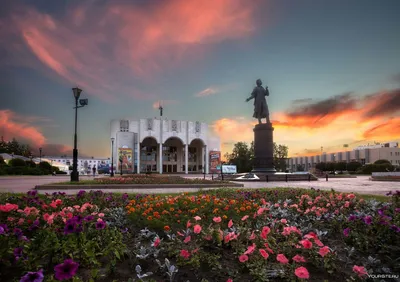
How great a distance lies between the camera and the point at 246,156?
3135 inches

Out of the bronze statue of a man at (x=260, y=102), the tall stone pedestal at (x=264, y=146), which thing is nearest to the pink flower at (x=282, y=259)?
the tall stone pedestal at (x=264, y=146)

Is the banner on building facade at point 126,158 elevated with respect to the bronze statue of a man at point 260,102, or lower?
lower

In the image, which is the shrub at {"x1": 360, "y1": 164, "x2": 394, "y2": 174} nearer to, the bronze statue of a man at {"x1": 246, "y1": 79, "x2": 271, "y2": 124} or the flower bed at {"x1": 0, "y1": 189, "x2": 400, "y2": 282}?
the bronze statue of a man at {"x1": 246, "y1": 79, "x2": 271, "y2": 124}

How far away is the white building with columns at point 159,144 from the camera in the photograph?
74.8 m

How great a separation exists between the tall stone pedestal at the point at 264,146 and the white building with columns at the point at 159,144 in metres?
46.2

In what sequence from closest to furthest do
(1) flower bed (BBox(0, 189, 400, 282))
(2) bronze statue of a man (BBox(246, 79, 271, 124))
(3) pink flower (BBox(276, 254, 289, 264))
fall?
1. (3) pink flower (BBox(276, 254, 289, 264))
2. (1) flower bed (BBox(0, 189, 400, 282))
3. (2) bronze statue of a man (BBox(246, 79, 271, 124))

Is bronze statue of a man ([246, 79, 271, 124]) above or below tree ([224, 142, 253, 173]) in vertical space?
above

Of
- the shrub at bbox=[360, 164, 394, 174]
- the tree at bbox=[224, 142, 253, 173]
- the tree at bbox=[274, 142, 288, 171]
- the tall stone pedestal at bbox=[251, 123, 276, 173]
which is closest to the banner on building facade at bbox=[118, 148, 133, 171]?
the tree at bbox=[224, 142, 253, 173]

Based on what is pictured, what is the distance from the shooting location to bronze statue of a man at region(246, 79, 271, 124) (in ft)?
92.0

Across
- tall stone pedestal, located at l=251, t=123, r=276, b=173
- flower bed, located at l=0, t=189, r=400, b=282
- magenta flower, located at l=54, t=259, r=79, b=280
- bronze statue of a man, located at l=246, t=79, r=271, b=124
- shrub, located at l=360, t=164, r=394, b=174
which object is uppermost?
bronze statue of a man, located at l=246, t=79, r=271, b=124

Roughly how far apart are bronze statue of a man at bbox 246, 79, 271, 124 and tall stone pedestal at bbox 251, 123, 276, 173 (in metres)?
1.01

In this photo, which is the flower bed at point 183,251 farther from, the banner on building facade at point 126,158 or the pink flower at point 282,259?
the banner on building facade at point 126,158

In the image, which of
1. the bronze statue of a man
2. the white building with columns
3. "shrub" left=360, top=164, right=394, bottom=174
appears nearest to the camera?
the bronze statue of a man

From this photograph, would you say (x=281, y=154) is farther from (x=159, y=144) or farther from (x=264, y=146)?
(x=264, y=146)
